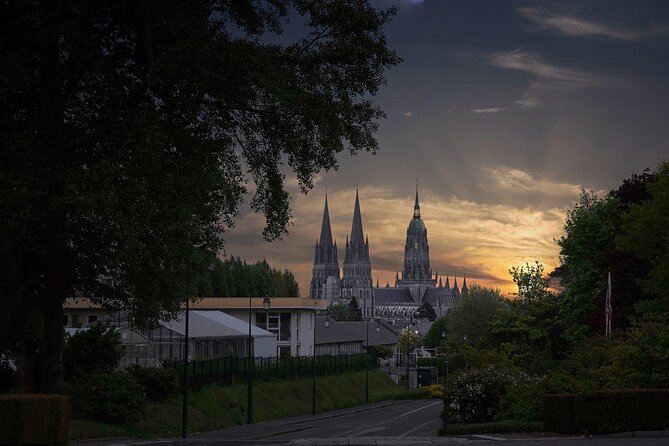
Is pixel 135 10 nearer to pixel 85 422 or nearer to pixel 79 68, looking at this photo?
pixel 79 68

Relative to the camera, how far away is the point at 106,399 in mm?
40281

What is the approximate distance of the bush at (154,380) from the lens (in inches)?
1876

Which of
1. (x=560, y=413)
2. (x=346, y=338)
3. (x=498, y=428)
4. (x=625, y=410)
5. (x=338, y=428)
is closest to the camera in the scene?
(x=625, y=410)

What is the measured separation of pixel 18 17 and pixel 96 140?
13.7 feet

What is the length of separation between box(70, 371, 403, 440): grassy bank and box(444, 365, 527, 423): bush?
12685 mm

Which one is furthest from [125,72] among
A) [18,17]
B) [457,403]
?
[457,403]

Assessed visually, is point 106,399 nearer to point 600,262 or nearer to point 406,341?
point 600,262

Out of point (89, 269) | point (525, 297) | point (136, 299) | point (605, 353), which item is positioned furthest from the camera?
point (525, 297)

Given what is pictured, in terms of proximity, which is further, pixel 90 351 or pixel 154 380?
pixel 154 380

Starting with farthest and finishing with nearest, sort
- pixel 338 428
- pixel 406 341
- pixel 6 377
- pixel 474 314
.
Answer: pixel 406 341
pixel 474 314
pixel 338 428
pixel 6 377

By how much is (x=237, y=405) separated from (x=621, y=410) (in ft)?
111

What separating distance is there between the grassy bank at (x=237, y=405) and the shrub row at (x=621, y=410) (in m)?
18.5

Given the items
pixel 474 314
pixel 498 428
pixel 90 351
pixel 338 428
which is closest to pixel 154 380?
pixel 90 351

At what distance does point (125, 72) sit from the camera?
29750 mm
